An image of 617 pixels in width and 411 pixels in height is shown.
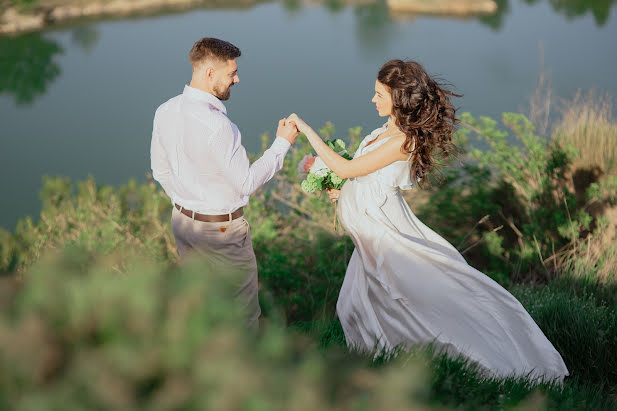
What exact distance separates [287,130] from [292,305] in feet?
9.94

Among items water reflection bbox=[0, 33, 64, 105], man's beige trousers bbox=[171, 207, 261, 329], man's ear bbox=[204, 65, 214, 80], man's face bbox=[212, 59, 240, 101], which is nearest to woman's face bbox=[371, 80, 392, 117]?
man's face bbox=[212, 59, 240, 101]

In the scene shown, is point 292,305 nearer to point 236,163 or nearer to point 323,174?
point 323,174

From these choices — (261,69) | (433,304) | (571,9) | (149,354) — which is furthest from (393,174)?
(571,9)

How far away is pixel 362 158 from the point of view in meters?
3.59

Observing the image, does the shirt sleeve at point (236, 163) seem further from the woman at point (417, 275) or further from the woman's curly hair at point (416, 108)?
the woman's curly hair at point (416, 108)

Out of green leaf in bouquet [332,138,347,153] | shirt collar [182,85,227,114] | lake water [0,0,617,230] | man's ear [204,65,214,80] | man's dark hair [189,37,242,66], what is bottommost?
lake water [0,0,617,230]

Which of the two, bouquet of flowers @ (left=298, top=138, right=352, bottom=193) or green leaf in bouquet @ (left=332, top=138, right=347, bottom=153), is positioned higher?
green leaf in bouquet @ (left=332, top=138, right=347, bottom=153)

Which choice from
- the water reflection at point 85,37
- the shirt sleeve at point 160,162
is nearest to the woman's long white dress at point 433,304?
the shirt sleeve at point 160,162

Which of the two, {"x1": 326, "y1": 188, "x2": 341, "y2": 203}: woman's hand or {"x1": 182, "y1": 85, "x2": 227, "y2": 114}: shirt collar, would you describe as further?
{"x1": 326, "y1": 188, "x2": 341, "y2": 203}: woman's hand

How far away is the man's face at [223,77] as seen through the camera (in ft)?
11.8

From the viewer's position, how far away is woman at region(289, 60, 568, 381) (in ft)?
11.6

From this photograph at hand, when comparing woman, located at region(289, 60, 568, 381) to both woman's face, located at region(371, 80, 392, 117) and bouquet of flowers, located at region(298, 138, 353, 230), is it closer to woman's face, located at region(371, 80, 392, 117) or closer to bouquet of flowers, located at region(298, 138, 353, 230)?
woman's face, located at region(371, 80, 392, 117)

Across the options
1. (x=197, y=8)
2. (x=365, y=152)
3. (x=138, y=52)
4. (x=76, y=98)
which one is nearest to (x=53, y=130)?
(x=76, y=98)

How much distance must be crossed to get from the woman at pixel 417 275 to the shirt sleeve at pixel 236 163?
338mm
